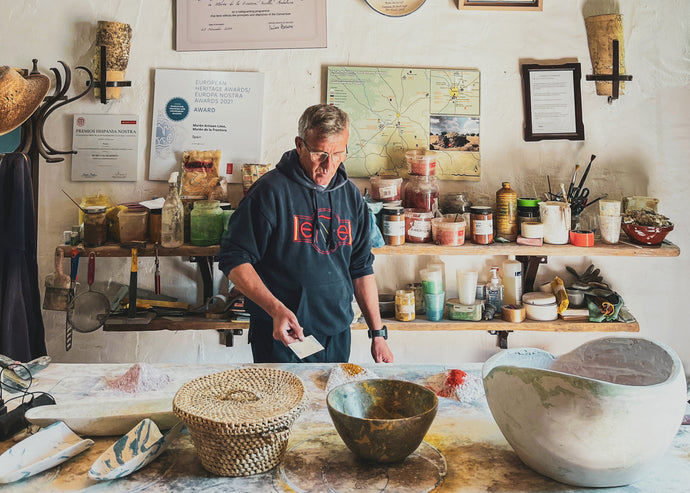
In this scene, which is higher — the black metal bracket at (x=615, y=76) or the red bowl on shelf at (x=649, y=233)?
the black metal bracket at (x=615, y=76)

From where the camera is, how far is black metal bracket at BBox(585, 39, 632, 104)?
3.26 meters

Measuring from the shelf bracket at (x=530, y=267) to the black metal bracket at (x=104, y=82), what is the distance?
229 cm

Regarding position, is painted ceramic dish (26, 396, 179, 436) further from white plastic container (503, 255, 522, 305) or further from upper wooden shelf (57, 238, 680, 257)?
white plastic container (503, 255, 522, 305)

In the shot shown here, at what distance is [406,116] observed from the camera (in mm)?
3393

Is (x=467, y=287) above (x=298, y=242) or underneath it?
underneath

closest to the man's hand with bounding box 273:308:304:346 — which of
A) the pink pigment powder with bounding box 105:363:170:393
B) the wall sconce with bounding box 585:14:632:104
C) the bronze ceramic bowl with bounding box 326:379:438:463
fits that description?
the pink pigment powder with bounding box 105:363:170:393

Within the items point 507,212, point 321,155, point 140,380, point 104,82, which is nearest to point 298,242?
point 321,155

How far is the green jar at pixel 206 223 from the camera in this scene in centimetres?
310

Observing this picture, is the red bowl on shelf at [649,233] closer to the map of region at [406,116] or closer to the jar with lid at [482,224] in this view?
the jar with lid at [482,224]

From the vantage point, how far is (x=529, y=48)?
3379mm

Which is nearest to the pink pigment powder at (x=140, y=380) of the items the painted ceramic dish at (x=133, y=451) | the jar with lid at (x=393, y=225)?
the painted ceramic dish at (x=133, y=451)

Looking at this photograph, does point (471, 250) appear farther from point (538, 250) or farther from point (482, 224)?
point (538, 250)

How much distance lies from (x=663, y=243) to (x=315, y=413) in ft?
7.65

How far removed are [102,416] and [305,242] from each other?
107 cm
